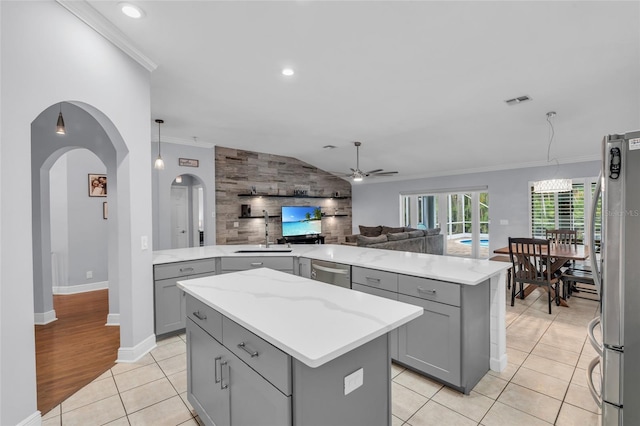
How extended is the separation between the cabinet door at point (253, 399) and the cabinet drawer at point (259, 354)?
0.03 meters

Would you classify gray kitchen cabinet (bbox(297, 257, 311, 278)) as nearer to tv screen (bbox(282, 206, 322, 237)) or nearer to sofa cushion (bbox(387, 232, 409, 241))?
sofa cushion (bbox(387, 232, 409, 241))

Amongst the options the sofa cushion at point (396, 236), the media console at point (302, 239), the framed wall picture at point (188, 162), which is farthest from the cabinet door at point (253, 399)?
the media console at point (302, 239)

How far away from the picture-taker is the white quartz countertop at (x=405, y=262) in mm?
2178

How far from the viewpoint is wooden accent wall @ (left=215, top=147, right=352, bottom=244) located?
6527 millimetres

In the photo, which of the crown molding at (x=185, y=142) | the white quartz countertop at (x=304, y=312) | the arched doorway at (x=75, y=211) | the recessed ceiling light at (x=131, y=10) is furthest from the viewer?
the crown molding at (x=185, y=142)

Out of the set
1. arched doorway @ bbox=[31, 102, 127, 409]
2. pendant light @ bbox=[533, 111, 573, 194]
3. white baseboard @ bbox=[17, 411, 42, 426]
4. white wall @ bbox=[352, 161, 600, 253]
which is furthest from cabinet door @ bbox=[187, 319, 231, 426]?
white wall @ bbox=[352, 161, 600, 253]

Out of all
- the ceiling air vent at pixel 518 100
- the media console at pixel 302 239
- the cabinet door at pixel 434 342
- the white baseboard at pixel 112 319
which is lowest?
the white baseboard at pixel 112 319

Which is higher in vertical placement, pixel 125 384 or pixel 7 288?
pixel 7 288

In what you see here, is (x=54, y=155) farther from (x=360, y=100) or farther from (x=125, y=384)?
(x=360, y=100)

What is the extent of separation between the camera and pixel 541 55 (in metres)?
2.81

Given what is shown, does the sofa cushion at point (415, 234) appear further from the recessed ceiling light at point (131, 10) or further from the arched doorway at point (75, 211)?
the recessed ceiling light at point (131, 10)

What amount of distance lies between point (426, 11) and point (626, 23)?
1703mm

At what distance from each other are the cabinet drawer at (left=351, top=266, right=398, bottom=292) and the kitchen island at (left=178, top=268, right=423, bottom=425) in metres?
0.87

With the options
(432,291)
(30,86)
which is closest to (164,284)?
(30,86)
